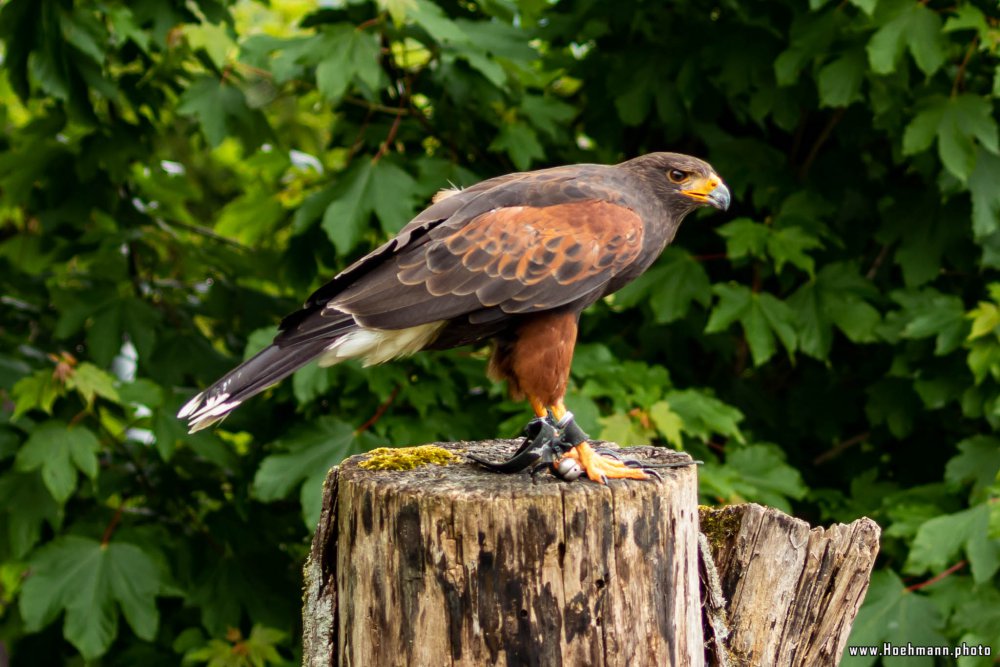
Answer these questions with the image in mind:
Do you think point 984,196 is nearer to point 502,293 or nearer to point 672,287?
point 672,287

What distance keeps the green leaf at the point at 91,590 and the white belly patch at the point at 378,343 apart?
1.48 m

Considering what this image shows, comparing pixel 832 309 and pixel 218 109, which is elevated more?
pixel 218 109

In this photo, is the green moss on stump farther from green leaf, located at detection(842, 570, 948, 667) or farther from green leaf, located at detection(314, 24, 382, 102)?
green leaf, located at detection(314, 24, 382, 102)

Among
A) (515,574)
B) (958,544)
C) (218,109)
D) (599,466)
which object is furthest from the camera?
(218,109)

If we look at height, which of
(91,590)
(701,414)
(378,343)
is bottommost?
(91,590)

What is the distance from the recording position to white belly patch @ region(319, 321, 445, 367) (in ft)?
10.4

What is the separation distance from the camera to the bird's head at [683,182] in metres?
3.64

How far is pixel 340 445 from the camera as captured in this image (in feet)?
13.4

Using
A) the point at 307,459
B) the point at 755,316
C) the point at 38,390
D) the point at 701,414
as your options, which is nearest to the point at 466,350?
the point at 307,459

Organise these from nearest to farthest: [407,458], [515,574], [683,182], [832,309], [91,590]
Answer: [515,574] < [407,458] < [683,182] < [91,590] < [832,309]

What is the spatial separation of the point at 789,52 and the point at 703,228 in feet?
3.21

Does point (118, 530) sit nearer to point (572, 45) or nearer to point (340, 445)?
point (340, 445)

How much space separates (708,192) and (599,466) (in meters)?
1.16

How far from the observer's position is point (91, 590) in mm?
4125
